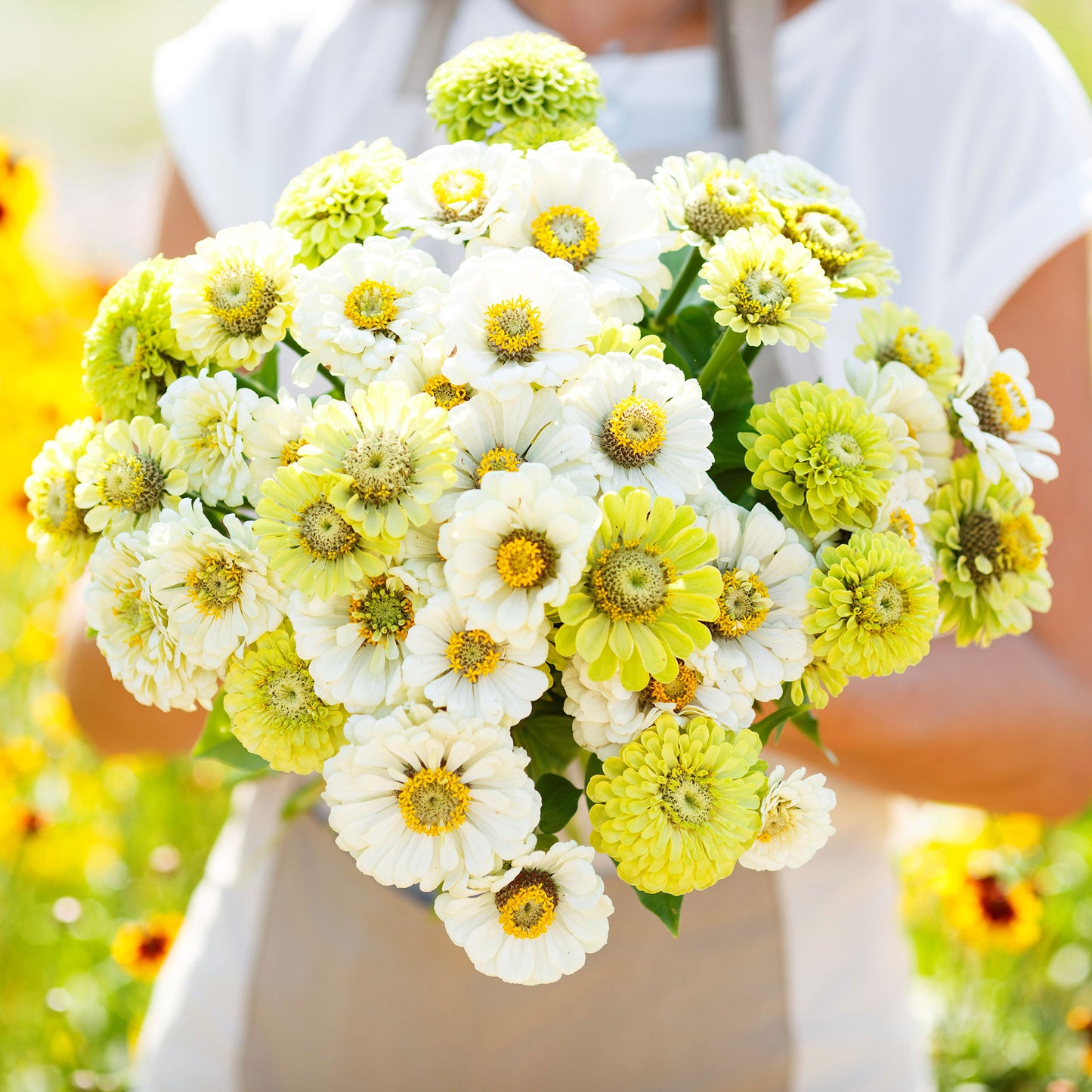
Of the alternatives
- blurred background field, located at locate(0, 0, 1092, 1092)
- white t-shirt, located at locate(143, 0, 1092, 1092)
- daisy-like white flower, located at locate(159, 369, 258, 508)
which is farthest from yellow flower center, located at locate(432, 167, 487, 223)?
blurred background field, located at locate(0, 0, 1092, 1092)

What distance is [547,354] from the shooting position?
1.13ft

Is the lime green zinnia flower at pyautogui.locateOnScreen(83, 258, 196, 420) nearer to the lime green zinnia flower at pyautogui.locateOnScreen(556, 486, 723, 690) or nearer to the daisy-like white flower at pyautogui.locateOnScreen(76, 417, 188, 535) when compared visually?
the daisy-like white flower at pyautogui.locateOnScreen(76, 417, 188, 535)

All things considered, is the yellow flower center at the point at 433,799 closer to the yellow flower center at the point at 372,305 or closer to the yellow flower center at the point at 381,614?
the yellow flower center at the point at 381,614

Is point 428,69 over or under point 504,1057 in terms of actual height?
over

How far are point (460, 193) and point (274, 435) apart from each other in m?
0.12

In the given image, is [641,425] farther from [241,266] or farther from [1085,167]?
[1085,167]

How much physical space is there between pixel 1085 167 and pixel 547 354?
22.6 inches

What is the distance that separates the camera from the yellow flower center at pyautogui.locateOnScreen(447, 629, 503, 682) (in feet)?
1.10

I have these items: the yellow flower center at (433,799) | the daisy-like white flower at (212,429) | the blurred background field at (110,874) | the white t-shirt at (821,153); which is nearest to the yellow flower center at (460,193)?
the daisy-like white flower at (212,429)

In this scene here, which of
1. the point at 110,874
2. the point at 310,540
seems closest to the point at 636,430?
the point at 310,540

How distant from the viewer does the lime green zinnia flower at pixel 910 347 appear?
16.8 inches

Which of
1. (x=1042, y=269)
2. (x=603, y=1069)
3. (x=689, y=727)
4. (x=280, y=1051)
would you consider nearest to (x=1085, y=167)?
(x=1042, y=269)

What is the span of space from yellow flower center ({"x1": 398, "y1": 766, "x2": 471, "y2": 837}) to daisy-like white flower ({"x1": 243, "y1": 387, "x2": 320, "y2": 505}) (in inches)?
4.4

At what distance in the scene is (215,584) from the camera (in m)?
0.36
